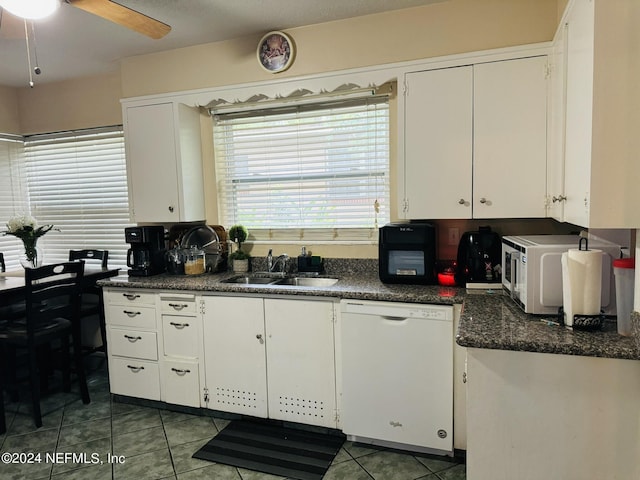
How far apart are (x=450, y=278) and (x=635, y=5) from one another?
155 cm

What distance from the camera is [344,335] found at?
249 centimetres

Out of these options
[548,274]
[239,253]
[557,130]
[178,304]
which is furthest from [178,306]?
[557,130]

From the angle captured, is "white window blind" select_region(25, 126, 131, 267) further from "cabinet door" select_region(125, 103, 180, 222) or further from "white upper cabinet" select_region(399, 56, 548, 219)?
"white upper cabinet" select_region(399, 56, 548, 219)

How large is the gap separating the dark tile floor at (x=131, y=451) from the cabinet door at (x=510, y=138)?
4.79 feet

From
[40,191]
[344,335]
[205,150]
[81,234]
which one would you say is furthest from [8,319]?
[344,335]

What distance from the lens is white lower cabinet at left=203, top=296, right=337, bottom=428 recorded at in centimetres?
257

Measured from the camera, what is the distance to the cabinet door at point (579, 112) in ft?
5.08

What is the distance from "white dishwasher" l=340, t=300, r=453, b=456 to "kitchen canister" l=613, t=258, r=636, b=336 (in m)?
0.77

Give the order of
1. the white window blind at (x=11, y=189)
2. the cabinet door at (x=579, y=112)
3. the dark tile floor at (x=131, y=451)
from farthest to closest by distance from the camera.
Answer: the white window blind at (x=11, y=189)
the dark tile floor at (x=131, y=451)
the cabinet door at (x=579, y=112)

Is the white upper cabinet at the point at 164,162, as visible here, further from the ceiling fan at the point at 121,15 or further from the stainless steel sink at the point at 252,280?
the ceiling fan at the point at 121,15

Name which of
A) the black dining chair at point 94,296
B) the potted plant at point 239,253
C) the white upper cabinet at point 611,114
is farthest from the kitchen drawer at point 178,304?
the white upper cabinet at point 611,114

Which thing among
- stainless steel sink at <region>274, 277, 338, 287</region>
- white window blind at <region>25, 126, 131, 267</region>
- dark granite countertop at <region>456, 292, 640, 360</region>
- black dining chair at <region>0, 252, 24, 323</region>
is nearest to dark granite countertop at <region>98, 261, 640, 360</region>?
dark granite countertop at <region>456, 292, 640, 360</region>

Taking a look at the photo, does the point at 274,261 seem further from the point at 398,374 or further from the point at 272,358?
the point at 398,374

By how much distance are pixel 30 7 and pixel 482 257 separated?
96.8 inches
